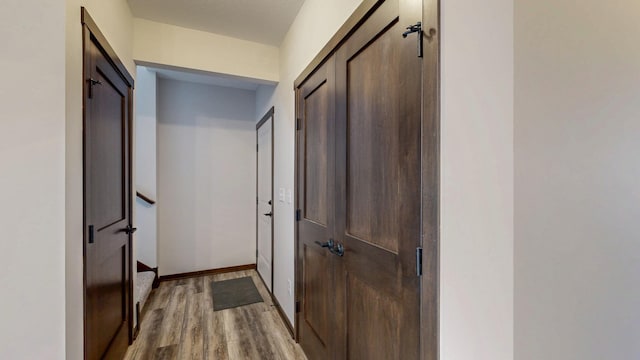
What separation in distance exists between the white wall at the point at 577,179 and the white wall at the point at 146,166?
361cm

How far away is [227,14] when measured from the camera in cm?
212

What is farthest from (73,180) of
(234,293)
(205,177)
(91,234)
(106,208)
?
(205,177)

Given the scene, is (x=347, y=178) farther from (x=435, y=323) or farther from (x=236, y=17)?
(x=236, y=17)

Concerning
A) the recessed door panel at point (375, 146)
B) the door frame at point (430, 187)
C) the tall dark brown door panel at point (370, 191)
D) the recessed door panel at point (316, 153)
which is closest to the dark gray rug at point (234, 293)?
the tall dark brown door panel at point (370, 191)

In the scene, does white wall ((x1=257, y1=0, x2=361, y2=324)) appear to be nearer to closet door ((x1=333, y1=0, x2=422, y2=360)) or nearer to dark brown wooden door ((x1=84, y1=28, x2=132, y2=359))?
closet door ((x1=333, y1=0, x2=422, y2=360))

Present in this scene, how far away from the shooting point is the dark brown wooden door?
4.36 ft

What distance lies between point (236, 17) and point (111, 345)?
2418 millimetres

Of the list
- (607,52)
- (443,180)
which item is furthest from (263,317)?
(607,52)

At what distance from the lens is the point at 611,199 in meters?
0.78

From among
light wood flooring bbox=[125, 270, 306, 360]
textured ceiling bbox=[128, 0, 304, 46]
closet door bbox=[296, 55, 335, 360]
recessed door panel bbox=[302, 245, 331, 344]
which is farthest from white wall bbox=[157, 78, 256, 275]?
recessed door panel bbox=[302, 245, 331, 344]

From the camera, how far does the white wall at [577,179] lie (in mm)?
633

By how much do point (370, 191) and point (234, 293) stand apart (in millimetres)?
2525

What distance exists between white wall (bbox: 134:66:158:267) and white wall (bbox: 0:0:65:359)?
94.5 inches

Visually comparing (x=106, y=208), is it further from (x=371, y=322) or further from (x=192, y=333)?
(x=371, y=322)
